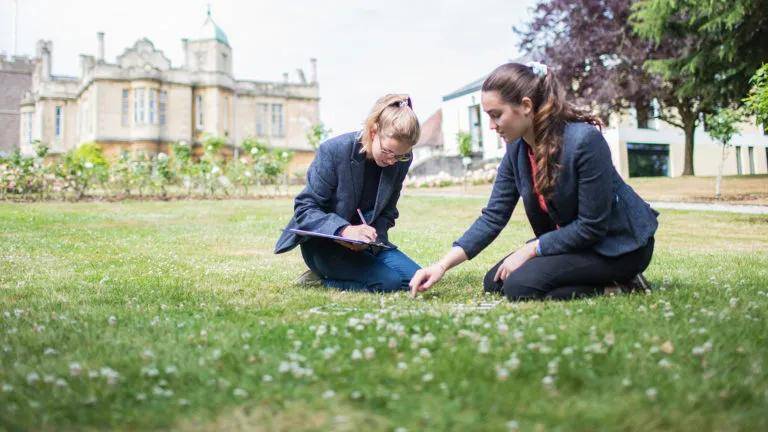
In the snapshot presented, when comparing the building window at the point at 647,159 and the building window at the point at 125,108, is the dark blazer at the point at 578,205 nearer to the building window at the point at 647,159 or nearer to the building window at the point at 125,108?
the building window at the point at 647,159

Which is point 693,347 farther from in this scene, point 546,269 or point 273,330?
point 273,330

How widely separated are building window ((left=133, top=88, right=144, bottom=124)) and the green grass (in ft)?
120

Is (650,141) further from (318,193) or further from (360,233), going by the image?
(360,233)

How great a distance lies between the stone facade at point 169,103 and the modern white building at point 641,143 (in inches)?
469

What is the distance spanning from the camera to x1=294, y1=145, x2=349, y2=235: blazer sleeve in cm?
468

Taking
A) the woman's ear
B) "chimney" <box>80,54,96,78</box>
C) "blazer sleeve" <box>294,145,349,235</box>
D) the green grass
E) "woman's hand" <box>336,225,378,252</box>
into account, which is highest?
"chimney" <box>80,54,96,78</box>

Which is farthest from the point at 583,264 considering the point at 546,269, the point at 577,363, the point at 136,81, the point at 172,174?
the point at 136,81

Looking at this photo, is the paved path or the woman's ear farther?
the paved path

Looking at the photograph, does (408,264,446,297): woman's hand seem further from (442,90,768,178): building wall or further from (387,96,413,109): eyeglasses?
(442,90,768,178): building wall

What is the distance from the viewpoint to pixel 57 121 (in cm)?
4522

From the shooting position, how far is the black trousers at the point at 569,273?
13.8 ft

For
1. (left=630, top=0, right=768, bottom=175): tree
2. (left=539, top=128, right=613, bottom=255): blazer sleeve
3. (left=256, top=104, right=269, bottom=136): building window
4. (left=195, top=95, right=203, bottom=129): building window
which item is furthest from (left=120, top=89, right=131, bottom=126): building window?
(left=539, top=128, right=613, bottom=255): blazer sleeve

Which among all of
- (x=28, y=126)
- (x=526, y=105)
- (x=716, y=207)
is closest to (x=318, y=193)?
(x=526, y=105)

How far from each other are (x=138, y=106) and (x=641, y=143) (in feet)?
93.2
